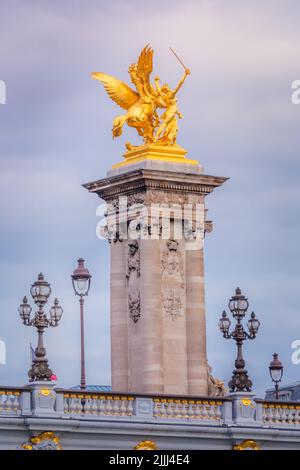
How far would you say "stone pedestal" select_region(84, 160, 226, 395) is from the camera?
88562mm

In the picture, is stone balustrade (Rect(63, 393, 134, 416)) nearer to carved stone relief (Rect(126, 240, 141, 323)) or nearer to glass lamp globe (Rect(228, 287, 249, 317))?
glass lamp globe (Rect(228, 287, 249, 317))

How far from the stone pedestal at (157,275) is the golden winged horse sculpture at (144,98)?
1.99m

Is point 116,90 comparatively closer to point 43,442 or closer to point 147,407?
point 147,407

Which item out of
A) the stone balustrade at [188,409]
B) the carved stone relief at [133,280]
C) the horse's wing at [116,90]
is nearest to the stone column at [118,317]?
the carved stone relief at [133,280]

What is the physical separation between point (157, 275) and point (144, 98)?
21.7 ft

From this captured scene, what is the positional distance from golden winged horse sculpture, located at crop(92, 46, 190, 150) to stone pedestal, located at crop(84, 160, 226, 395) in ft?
6.53

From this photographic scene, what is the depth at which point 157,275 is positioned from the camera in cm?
8869

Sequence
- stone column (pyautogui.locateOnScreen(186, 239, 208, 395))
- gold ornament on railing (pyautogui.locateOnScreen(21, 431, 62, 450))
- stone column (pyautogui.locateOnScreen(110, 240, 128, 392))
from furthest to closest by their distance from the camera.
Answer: stone column (pyautogui.locateOnScreen(110, 240, 128, 392))
stone column (pyautogui.locateOnScreen(186, 239, 208, 395))
gold ornament on railing (pyautogui.locateOnScreen(21, 431, 62, 450))

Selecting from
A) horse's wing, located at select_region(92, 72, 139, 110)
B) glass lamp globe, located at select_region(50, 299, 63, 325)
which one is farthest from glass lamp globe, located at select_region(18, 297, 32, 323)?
horse's wing, located at select_region(92, 72, 139, 110)

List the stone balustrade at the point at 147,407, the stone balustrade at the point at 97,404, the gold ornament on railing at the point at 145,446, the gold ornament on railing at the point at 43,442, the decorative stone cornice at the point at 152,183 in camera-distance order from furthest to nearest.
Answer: the decorative stone cornice at the point at 152,183 < the gold ornament on railing at the point at 145,446 < the stone balustrade at the point at 97,404 < the stone balustrade at the point at 147,407 < the gold ornament on railing at the point at 43,442

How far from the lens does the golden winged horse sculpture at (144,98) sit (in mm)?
91188

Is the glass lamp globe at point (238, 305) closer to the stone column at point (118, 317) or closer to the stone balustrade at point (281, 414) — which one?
the stone balustrade at point (281, 414)

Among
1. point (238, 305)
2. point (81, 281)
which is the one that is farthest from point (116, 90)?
point (238, 305)

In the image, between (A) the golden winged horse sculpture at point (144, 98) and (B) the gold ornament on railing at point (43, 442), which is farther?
(A) the golden winged horse sculpture at point (144, 98)
